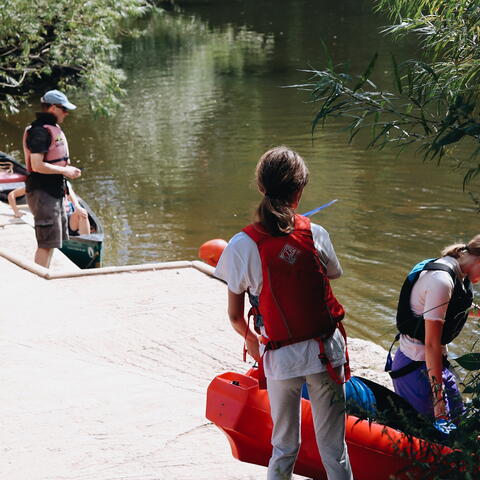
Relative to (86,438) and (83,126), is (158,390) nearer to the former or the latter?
(86,438)

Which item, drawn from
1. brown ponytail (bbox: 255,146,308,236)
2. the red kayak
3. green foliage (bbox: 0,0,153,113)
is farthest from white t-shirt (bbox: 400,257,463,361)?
green foliage (bbox: 0,0,153,113)

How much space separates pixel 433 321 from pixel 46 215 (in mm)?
4843

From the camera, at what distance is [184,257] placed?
11742 millimetres

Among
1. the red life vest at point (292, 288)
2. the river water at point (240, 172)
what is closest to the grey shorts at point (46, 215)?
the river water at point (240, 172)

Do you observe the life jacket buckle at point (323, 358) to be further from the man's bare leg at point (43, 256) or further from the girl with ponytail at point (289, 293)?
the man's bare leg at point (43, 256)

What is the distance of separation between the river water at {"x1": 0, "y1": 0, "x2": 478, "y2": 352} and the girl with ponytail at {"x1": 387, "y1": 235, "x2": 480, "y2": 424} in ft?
11.2

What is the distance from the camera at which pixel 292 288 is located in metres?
3.34

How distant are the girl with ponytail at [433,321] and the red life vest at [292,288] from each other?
0.68 m

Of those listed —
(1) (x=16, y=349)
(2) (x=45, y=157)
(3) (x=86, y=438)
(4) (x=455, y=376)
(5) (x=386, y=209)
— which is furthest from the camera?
(5) (x=386, y=209)

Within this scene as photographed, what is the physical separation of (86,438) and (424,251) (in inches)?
296

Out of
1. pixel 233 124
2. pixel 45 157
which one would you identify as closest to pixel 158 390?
pixel 45 157

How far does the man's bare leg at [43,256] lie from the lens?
8.27 m

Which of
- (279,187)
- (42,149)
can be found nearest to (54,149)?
(42,149)

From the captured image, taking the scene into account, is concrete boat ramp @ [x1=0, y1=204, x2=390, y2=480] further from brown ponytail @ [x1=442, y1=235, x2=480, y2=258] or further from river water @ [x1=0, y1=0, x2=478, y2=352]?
river water @ [x1=0, y1=0, x2=478, y2=352]
